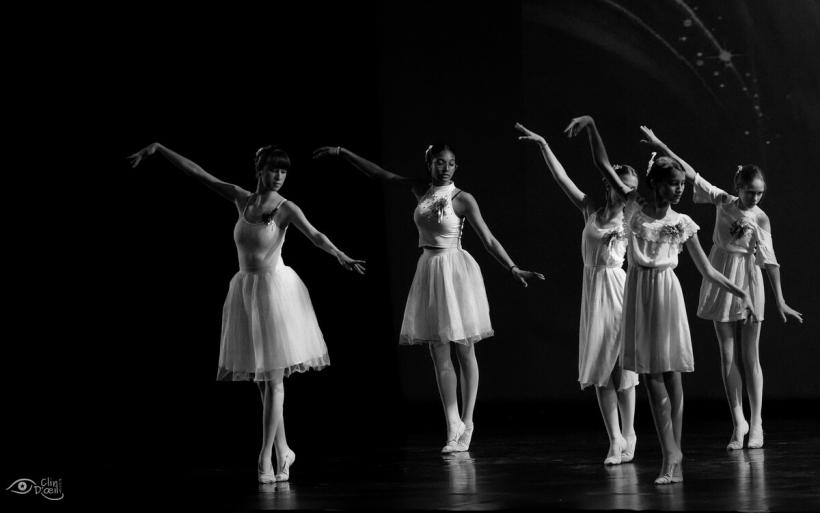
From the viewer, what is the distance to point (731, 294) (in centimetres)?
534

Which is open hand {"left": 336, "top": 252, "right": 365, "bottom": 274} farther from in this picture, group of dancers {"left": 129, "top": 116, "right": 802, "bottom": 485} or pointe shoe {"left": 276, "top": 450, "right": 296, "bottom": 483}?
pointe shoe {"left": 276, "top": 450, "right": 296, "bottom": 483}

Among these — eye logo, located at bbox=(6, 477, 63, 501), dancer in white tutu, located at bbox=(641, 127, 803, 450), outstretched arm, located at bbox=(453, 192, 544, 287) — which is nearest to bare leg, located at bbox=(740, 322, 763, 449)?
dancer in white tutu, located at bbox=(641, 127, 803, 450)

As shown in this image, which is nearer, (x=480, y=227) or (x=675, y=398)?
(x=675, y=398)

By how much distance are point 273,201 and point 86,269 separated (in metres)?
2.35

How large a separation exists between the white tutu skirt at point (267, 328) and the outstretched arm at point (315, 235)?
0.21 metres

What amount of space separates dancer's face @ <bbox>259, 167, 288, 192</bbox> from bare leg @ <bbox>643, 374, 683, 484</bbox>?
1645mm

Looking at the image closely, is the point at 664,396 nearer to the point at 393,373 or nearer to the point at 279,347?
the point at 279,347

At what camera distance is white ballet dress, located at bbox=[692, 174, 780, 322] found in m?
5.35

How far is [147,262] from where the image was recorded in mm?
6832

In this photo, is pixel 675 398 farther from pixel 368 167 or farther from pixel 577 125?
pixel 368 167

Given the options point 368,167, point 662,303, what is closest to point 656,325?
point 662,303

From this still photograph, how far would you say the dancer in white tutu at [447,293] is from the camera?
545cm

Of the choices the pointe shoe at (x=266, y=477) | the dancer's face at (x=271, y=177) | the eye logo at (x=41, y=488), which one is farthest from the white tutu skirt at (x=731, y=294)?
the eye logo at (x=41, y=488)

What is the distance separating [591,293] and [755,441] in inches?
43.7
